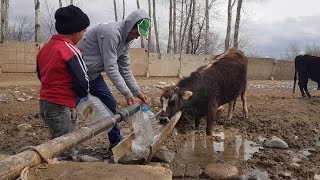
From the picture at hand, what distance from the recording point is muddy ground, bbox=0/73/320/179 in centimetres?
579

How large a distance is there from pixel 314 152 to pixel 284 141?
754mm

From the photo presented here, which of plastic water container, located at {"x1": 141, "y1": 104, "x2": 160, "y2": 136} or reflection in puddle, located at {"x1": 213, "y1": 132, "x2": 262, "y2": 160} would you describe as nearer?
plastic water container, located at {"x1": 141, "y1": 104, "x2": 160, "y2": 136}

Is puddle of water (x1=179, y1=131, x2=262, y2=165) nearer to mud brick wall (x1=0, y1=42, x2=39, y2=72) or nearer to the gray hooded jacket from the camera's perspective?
the gray hooded jacket

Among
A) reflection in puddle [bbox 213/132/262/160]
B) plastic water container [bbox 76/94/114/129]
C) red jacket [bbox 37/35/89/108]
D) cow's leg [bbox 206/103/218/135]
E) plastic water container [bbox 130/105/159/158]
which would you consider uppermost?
red jacket [bbox 37/35/89/108]

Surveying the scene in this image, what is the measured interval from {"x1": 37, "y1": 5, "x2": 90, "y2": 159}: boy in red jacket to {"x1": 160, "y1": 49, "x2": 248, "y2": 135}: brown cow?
341cm

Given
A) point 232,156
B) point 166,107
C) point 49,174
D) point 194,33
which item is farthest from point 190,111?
point 194,33

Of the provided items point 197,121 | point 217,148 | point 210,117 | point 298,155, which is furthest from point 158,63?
point 298,155

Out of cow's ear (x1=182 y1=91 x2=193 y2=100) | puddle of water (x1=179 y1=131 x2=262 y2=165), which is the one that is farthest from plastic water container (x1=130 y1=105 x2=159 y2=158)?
cow's ear (x1=182 y1=91 x2=193 y2=100)

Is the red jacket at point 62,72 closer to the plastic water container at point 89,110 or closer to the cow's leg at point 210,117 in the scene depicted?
the plastic water container at point 89,110

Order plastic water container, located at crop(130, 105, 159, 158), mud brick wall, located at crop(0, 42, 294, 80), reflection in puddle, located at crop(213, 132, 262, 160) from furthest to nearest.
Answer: mud brick wall, located at crop(0, 42, 294, 80) → reflection in puddle, located at crop(213, 132, 262, 160) → plastic water container, located at crop(130, 105, 159, 158)

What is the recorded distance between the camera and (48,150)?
3.54 meters

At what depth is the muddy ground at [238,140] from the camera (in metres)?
5.79

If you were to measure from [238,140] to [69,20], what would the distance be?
15.2 ft

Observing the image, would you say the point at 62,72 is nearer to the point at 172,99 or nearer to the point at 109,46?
the point at 109,46
